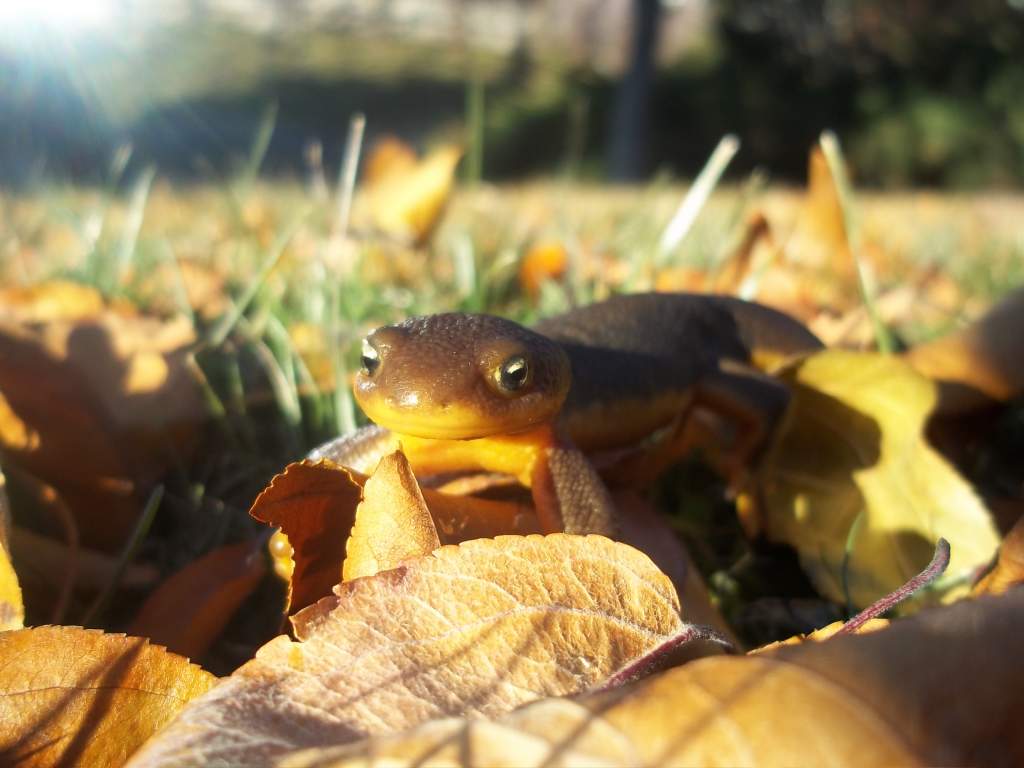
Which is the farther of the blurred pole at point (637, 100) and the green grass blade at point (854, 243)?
A: the blurred pole at point (637, 100)

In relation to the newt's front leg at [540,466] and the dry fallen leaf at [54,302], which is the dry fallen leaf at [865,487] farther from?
the dry fallen leaf at [54,302]

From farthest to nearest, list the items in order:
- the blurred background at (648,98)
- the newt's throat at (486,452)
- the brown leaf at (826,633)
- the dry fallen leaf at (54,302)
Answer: the blurred background at (648,98), the dry fallen leaf at (54,302), the newt's throat at (486,452), the brown leaf at (826,633)

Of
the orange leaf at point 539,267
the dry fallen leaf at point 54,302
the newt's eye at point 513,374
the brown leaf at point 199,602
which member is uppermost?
the newt's eye at point 513,374

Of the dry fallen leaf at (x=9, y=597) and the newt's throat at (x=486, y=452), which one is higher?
the dry fallen leaf at (x=9, y=597)

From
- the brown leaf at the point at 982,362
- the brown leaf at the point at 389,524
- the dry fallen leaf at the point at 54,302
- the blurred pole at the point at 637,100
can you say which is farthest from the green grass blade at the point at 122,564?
the blurred pole at the point at 637,100

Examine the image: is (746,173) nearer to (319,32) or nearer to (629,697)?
(319,32)

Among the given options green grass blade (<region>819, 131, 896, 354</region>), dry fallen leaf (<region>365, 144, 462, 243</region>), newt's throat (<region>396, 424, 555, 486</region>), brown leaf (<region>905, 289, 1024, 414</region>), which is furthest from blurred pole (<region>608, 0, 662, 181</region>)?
newt's throat (<region>396, 424, 555, 486</region>)
